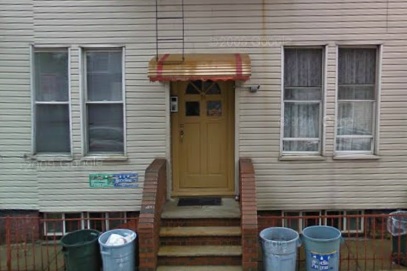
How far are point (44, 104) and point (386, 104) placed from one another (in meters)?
5.87

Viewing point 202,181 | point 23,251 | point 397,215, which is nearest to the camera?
point 397,215

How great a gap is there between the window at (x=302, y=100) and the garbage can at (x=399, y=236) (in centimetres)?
173

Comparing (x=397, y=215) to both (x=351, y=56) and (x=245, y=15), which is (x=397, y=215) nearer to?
(x=351, y=56)

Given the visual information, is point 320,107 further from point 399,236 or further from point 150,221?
point 150,221

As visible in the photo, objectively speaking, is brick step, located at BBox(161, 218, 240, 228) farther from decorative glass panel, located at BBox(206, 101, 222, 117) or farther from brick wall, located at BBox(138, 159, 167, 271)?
decorative glass panel, located at BBox(206, 101, 222, 117)

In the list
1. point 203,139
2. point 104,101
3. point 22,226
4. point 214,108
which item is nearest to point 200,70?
point 214,108

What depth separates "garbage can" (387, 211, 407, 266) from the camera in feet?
20.6

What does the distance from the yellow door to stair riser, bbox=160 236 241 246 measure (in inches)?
49.6

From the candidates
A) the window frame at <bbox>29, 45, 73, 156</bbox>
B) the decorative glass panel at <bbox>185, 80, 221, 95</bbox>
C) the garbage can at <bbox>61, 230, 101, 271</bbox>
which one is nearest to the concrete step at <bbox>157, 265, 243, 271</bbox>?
the garbage can at <bbox>61, 230, 101, 271</bbox>

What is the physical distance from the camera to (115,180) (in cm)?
749

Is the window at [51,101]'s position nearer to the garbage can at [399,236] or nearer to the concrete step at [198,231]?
the concrete step at [198,231]

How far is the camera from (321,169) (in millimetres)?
7484

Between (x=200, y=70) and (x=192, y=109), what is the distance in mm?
1302

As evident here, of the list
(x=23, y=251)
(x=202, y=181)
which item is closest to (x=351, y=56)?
(x=202, y=181)
